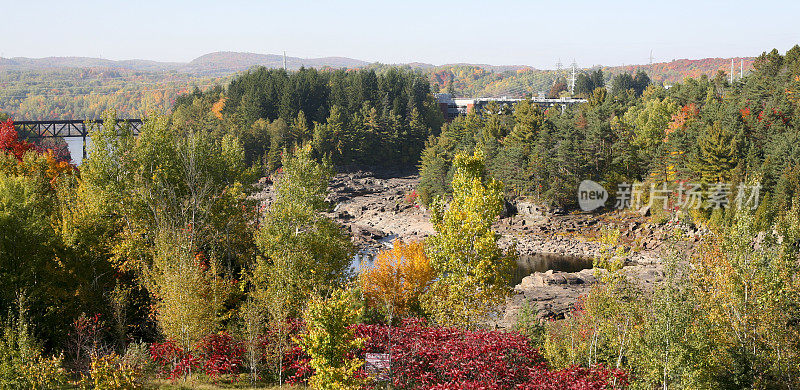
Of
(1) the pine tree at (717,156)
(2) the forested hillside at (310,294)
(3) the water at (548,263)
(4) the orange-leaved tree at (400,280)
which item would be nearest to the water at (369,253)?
(3) the water at (548,263)

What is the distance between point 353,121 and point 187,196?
254 feet

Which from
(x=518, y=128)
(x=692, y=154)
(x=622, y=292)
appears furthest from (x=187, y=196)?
(x=518, y=128)

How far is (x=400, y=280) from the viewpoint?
34.1 metres

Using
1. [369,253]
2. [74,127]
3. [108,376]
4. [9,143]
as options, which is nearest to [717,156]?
[369,253]

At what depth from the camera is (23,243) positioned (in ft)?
87.4

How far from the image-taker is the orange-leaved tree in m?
31.9

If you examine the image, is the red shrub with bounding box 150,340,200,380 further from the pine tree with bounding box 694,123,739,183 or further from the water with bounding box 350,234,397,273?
the pine tree with bounding box 694,123,739,183

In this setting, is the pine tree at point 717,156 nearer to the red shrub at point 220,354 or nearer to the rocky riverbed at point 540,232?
the rocky riverbed at point 540,232

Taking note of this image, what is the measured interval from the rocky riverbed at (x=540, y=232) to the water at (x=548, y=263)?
732mm

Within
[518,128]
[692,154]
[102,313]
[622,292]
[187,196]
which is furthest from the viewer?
A: [518,128]

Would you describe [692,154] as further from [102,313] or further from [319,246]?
[102,313]

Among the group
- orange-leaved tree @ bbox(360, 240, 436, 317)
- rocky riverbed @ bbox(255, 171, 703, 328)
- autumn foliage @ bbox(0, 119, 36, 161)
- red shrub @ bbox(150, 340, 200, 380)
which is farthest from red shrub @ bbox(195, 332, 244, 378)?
autumn foliage @ bbox(0, 119, 36, 161)

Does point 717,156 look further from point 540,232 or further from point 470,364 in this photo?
point 470,364

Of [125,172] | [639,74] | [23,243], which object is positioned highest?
[639,74]
